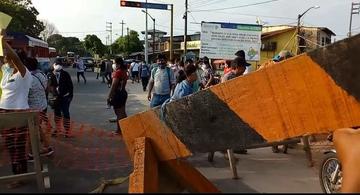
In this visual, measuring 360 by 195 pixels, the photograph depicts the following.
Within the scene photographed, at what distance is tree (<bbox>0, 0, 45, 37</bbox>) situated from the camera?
50625 mm

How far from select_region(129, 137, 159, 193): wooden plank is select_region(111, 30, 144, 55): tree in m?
85.4

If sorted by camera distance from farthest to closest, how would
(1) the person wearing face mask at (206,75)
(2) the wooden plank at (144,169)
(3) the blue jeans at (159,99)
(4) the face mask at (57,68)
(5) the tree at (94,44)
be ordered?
(5) the tree at (94,44) → (1) the person wearing face mask at (206,75) → (4) the face mask at (57,68) → (3) the blue jeans at (159,99) → (2) the wooden plank at (144,169)

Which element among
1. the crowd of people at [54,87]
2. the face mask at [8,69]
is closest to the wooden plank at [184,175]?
the crowd of people at [54,87]

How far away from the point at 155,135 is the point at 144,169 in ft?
0.90

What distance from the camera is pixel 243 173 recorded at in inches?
269

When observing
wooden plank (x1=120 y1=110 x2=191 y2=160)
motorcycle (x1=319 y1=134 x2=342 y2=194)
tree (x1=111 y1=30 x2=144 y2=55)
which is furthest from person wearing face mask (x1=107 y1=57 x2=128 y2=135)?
tree (x1=111 y1=30 x2=144 y2=55)

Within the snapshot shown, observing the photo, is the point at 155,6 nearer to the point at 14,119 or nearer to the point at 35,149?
the point at 14,119

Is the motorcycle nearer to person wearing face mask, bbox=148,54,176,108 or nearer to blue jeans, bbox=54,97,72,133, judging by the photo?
person wearing face mask, bbox=148,54,176,108

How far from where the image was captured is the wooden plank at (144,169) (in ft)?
10.6

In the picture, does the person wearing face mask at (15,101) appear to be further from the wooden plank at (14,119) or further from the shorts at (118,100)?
the shorts at (118,100)

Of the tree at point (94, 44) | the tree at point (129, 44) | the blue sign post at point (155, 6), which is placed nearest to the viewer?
the blue sign post at point (155, 6)

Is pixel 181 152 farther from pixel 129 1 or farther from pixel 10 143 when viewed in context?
pixel 129 1

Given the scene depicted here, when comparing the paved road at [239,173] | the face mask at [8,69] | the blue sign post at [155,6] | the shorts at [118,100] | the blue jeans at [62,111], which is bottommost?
the paved road at [239,173]

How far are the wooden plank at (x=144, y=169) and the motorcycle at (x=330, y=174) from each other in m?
2.68
